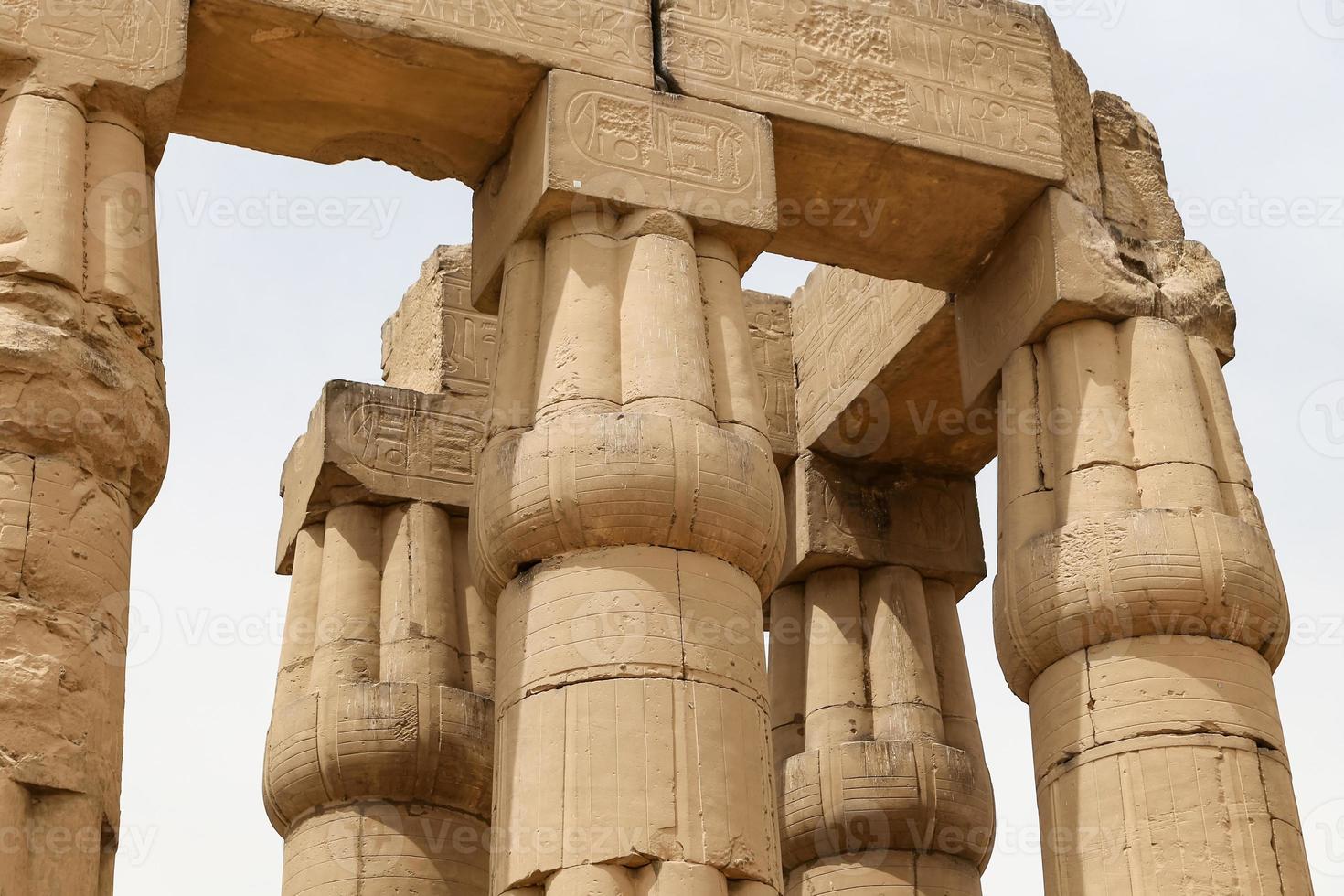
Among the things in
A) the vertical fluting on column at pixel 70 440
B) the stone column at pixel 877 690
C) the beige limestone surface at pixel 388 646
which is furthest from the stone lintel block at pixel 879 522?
the vertical fluting on column at pixel 70 440

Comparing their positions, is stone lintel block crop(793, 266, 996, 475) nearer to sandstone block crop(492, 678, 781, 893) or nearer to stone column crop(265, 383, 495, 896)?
stone column crop(265, 383, 495, 896)

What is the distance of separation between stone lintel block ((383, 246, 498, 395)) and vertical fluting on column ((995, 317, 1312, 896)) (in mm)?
4230

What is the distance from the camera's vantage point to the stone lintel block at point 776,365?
14547mm

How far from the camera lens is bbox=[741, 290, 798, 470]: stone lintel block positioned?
47.7ft

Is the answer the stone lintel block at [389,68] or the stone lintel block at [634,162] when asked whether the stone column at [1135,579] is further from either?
the stone lintel block at [389,68]

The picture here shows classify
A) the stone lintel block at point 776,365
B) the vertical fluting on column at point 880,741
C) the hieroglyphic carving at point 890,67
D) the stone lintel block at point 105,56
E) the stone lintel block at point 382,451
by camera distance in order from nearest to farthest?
the stone lintel block at point 105,56, the hieroglyphic carving at point 890,67, the vertical fluting on column at point 880,741, the stone lintel block at point 382,451, the stone lintel block at point 776,365

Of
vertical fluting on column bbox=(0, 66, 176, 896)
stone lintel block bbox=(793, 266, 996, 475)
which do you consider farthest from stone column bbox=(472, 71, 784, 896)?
stone lintel block bbox=(793, 266, 996, 475)

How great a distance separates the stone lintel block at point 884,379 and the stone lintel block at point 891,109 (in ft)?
3.36

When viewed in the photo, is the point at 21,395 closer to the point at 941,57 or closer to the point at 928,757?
the point at 941,57

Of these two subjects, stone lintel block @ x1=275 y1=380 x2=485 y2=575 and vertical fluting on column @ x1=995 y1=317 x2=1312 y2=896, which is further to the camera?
stone lintel block @ x1=275 y1=380 x2=485 y2=575

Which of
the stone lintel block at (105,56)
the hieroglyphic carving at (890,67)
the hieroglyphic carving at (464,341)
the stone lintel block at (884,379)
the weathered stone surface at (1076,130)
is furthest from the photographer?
the hieroglyphic carving at (464,341)

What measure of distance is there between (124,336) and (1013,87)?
561 centimetres

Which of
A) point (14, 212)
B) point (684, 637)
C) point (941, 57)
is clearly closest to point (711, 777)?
point (684, 637)

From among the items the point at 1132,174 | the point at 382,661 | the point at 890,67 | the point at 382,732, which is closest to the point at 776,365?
the point at 1132,174
